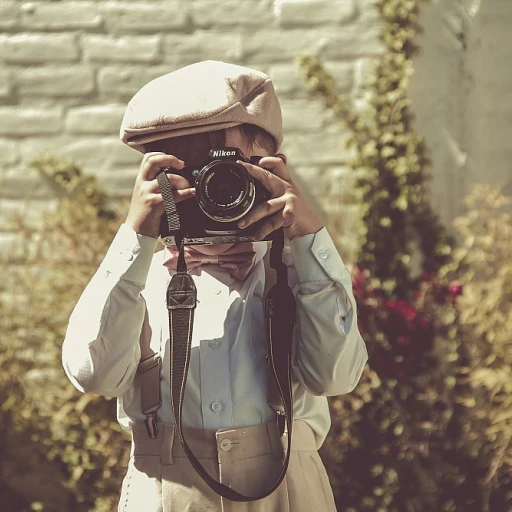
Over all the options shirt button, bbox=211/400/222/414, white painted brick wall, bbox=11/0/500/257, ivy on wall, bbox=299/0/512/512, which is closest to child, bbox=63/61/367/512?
shirt button, bbox=211/400/222/414

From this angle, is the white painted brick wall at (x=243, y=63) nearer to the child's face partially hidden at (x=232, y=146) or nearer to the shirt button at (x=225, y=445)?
the child's face partially hidden at (x=232, y=146)

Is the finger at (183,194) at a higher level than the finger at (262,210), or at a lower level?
higher

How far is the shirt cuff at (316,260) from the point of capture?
4.63ft

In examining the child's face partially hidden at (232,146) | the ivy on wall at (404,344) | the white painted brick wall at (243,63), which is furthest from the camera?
the white painted brick wall at (243,63)

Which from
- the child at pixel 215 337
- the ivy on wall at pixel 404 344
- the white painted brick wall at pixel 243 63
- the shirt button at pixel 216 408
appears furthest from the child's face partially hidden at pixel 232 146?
the white painted brick wall at pixel 243 63

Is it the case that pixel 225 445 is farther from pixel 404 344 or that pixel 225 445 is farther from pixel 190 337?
pixel 404 344

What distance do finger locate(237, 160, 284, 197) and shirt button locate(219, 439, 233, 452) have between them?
0.46m

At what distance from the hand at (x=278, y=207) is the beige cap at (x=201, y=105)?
4.5 inches

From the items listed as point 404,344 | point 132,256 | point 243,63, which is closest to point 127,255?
point 132,256

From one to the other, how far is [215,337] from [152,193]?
0.99 ft

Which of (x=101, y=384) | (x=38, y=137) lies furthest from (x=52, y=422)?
(x=101, y=384)

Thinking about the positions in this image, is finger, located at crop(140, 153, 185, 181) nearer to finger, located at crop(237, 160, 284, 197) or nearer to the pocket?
finger, located at crop(237, 160, 284, 197)

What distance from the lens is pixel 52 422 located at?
2957 millimetres

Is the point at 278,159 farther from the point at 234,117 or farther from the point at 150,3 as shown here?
the point at 150,3
